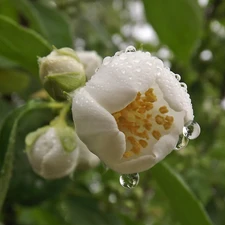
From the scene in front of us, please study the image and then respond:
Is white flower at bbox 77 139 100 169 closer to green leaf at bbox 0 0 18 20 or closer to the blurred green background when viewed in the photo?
the blurred green background

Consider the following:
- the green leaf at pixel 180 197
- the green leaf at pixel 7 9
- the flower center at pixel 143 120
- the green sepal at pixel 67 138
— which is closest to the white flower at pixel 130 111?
the flower center at pixel 143 120

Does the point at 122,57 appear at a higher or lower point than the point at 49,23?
higher

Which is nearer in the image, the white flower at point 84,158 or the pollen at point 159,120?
the pollen at point 159,120

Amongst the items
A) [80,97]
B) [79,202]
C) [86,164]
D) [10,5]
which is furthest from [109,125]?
[10,5]

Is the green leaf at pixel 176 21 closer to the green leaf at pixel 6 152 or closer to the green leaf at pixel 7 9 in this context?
the green leaf at pixel 7 9

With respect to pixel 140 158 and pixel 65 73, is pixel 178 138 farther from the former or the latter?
pixel 65 73

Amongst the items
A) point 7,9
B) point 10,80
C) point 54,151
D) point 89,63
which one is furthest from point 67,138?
point 7,9

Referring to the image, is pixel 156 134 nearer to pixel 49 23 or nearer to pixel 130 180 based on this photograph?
pixel 130 180

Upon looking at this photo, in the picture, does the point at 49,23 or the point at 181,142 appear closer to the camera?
the point at 181,142
